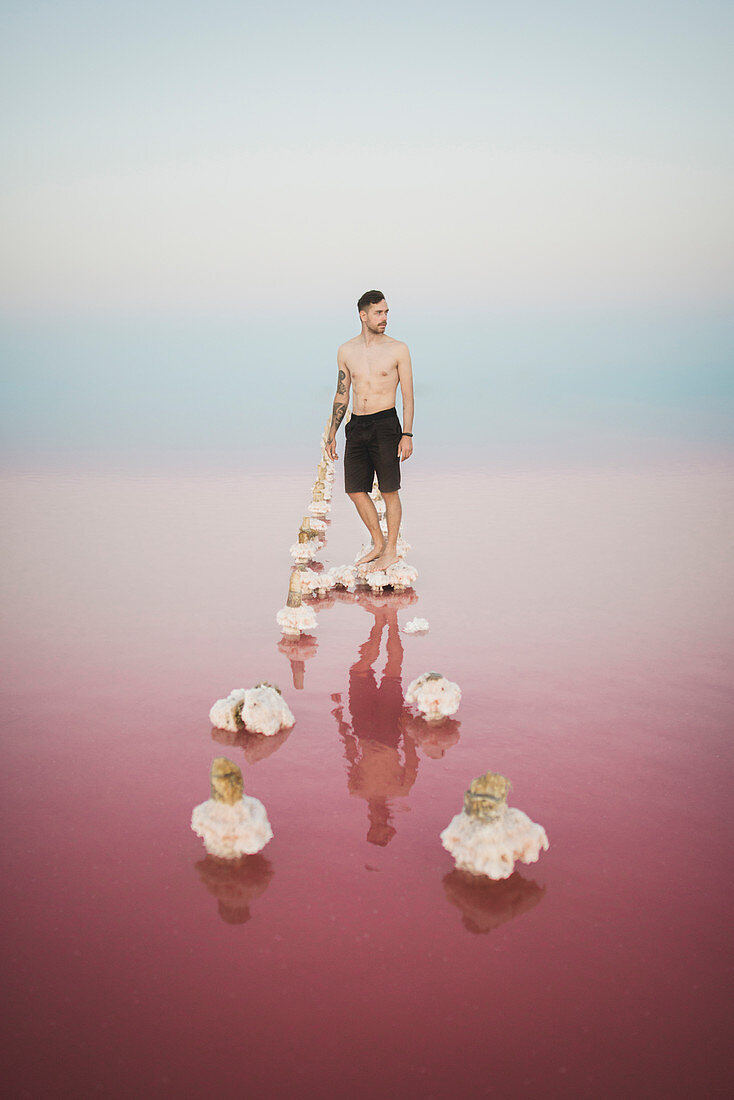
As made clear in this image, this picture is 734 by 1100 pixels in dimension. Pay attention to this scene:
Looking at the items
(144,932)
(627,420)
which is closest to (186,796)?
(144,932)

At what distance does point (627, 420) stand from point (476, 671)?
16.5 metres

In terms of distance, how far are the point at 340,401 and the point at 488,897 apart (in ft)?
16.5

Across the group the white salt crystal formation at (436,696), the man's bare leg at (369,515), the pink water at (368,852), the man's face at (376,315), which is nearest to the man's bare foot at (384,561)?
the man's bare leg at (369,515)

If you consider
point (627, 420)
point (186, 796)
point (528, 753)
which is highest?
point (627, 420)

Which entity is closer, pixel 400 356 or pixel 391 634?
pixel 391 634

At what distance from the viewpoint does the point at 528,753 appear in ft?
13.0

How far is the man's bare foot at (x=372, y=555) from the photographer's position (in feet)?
23.4

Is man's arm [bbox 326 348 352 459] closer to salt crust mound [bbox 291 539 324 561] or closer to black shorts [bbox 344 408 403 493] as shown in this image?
black shorts [bbox 344 408 403 493]

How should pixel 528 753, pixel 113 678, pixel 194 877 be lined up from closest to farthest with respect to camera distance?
1. pixel 194 877
2. pixel 528 753
3. pixel 113 678

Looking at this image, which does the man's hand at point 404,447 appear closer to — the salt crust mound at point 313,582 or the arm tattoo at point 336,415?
the arm tattoo at point 336,415

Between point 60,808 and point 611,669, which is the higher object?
point 611,669

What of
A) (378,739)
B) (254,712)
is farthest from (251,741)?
(378,739)

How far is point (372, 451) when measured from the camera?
6.94 m

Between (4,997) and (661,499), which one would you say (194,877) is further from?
(661,499)
